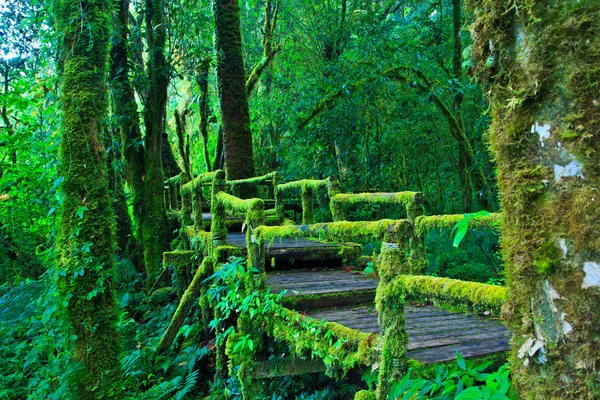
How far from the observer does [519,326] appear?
1.84 metres

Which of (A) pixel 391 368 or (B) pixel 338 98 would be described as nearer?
(A) pixel 391 368

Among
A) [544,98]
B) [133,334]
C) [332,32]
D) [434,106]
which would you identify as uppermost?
[332,32]

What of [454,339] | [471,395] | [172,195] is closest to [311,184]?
[454,339]

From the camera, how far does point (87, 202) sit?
5.68 metres

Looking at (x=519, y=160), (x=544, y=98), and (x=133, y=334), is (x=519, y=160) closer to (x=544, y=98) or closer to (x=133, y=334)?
(x=544, y=98)

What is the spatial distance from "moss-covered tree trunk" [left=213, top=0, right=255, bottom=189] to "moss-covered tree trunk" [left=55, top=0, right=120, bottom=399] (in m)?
5.26

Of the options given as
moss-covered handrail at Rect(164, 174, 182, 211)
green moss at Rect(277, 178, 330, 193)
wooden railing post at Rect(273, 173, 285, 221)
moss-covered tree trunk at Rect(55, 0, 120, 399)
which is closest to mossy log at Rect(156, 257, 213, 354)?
wooden railing post at Rect(273, 173, 285, 221)

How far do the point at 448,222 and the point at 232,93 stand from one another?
8.40 m

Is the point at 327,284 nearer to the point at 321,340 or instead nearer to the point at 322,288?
the point at 322,288

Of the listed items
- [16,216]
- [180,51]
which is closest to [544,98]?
[180,51]

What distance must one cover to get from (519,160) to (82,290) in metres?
5.25

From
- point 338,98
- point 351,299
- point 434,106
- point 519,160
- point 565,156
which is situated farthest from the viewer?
point 434,106

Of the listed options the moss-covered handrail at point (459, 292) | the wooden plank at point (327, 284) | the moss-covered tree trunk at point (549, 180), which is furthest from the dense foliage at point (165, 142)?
the moss-covered tree trunk at point (549, 180)

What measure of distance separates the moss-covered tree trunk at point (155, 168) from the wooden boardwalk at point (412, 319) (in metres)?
6.57
